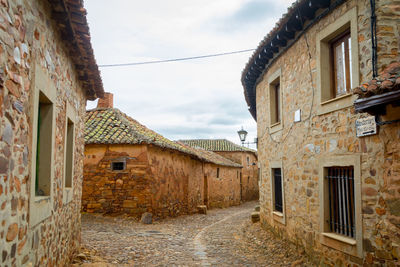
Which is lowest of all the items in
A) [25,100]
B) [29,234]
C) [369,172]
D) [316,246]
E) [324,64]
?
[316,246]

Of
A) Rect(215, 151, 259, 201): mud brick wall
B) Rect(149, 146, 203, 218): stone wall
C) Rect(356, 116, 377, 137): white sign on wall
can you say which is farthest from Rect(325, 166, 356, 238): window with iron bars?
Rect(215, 151, 259, 201): mud brick wall

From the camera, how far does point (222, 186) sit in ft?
83.2

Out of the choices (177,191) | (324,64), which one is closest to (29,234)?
(324,64)

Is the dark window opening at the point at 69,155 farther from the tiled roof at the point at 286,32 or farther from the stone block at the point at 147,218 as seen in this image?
the stone block at the point at 147,218

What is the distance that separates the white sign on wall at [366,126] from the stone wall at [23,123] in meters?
4.42

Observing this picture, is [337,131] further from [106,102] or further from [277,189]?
[106,102]

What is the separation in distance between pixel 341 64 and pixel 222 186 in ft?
64.4

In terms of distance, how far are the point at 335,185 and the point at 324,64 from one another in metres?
2.25

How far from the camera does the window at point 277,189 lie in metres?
9.42

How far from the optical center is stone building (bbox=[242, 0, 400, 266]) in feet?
16.1

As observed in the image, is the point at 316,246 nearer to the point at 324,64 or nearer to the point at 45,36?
the point at 324,64

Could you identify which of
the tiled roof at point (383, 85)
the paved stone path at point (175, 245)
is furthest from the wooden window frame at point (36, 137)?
the tiled roof at point (383, 85)

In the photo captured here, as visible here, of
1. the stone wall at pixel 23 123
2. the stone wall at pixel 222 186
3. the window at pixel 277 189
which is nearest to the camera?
the stone wall at pixel 23 123

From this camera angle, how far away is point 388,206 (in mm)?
4875
